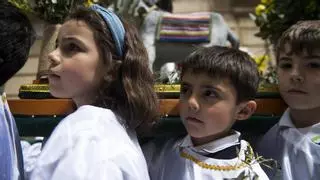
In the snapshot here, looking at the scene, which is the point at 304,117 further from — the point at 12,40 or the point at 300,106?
the point at 12,40

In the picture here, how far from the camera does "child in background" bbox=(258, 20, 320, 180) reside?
5.16ft

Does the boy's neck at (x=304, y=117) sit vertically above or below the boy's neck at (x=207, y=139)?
above

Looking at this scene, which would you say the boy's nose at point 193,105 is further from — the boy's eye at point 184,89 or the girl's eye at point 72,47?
the girl's eye at point 72,47

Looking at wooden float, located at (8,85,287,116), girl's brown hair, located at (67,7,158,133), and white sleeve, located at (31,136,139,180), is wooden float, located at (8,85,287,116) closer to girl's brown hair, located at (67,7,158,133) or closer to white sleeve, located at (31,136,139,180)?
girl's brown hair, located at (67,7,158,133)

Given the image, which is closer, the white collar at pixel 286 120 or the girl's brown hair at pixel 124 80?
the girl's brown hair at pixel 124 80

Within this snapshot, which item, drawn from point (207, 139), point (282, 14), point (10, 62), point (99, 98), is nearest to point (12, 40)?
point (10, 62)

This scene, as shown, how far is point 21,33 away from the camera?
134 centimetres

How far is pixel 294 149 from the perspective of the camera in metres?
1.60

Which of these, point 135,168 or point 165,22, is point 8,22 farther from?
point 165,22

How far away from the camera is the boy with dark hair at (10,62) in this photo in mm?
1233

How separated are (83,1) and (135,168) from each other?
87 centimetres

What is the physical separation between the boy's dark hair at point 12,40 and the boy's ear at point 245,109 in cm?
63

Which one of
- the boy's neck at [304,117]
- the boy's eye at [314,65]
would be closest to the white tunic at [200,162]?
the boy's neck at [304,117]

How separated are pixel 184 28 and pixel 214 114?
246 centimetres
